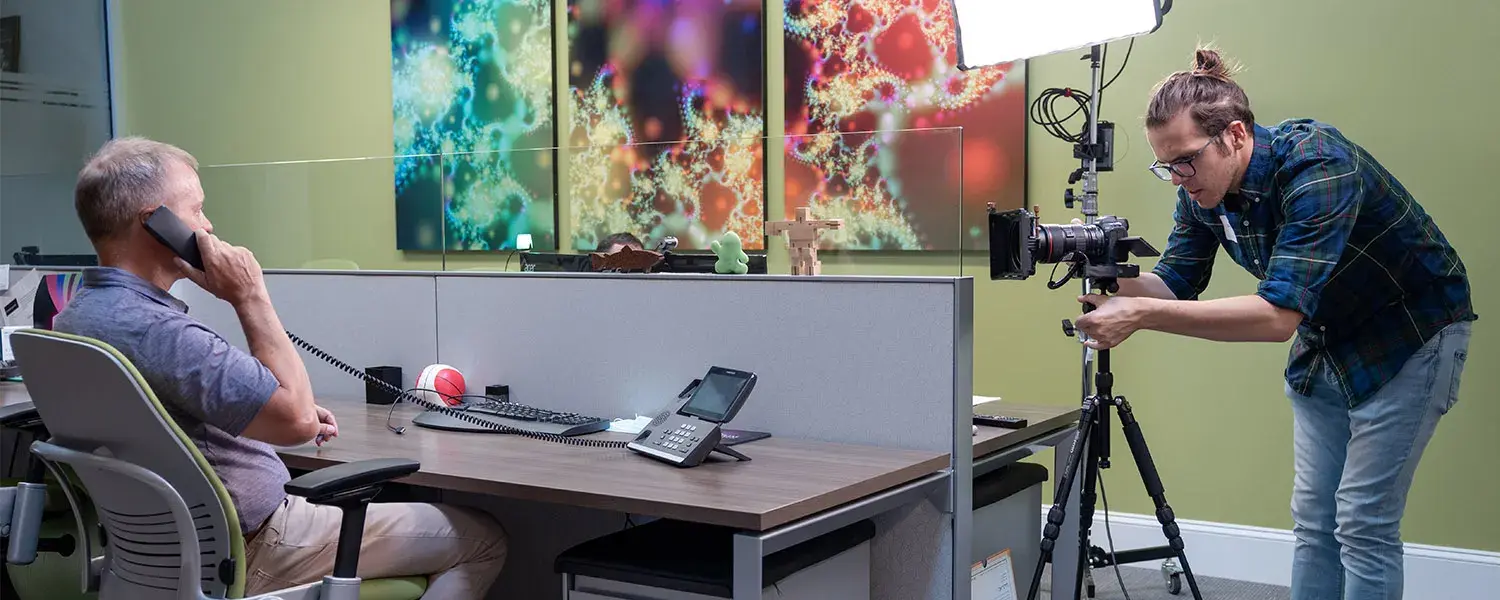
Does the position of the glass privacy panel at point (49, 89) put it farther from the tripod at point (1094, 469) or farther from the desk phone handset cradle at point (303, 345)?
the tripod at point (1094, 469)

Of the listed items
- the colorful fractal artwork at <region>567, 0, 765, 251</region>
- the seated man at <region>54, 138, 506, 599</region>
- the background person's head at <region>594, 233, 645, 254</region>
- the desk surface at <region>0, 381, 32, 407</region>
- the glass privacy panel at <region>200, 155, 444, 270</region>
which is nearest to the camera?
the seated man at <region>54, 138, 506, 599</region>

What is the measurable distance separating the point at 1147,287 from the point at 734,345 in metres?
0.97

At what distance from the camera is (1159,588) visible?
11.3 ft

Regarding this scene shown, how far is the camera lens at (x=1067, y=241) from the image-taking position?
7.51ft

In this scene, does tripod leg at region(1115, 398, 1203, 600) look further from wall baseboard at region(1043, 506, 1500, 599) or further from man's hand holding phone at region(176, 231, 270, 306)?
man's hand holding phone at region(176, 231, 270, 306)

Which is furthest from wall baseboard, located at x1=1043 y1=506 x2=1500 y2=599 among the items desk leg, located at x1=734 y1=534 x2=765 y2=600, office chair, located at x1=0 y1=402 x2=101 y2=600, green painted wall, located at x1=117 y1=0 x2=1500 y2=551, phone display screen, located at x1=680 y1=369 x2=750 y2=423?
office chair, located at x1=0 y1=402 x2=101 y2=600

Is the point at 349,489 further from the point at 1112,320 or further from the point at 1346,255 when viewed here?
the point at 1346,255

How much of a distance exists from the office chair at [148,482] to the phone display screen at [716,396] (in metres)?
0.50

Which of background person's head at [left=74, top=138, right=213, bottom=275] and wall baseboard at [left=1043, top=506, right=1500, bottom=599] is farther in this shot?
wall baseboard at [left=1043, top=506, right=1500, bottom=599]

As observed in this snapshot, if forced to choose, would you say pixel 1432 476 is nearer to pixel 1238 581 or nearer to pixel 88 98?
pixel 1238 581

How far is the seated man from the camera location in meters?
1.78

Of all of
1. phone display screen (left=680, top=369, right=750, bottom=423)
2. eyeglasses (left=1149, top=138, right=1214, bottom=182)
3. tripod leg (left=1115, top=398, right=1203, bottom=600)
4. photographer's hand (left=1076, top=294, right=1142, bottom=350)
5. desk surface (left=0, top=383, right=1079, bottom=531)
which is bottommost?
tripod leg (left=1115, top=398, right=1203, bottom=600)

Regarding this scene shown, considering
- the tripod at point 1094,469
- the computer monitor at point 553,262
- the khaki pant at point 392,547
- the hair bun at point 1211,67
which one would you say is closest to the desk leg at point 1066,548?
the tripod at point 1094,469

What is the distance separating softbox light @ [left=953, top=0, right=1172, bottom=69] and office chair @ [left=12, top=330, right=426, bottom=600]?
196cm
